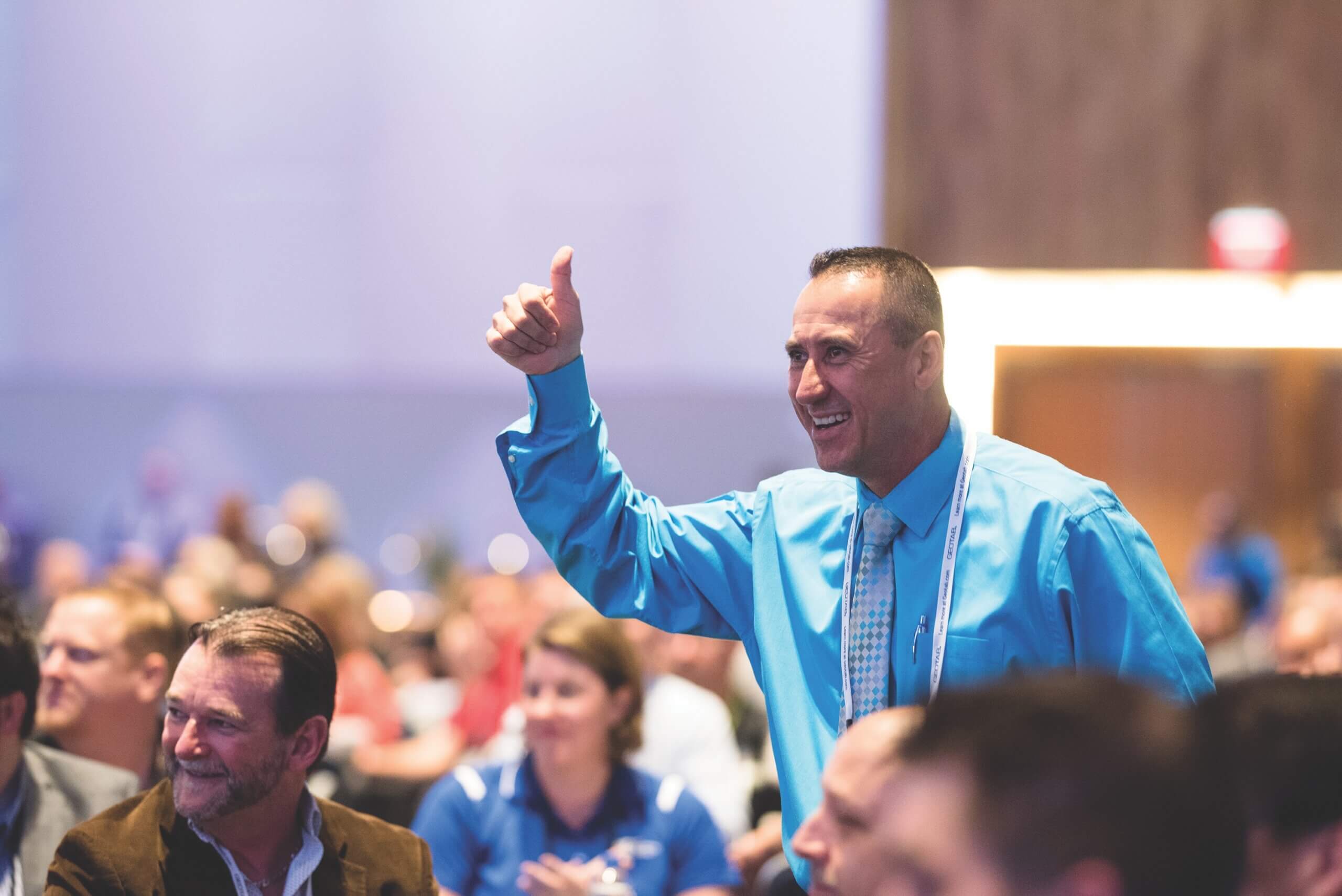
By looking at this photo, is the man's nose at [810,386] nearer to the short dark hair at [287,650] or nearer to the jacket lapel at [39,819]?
the short dark hair at [287,650]

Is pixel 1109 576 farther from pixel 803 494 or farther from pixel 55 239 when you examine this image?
pixel 55 239

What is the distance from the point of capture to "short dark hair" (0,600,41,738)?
220 cm

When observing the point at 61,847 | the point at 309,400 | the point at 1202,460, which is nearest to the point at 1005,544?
the point at 61,847

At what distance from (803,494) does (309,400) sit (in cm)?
647

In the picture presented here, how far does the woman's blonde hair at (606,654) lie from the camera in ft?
9.56

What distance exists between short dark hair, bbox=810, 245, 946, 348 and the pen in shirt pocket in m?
0.35

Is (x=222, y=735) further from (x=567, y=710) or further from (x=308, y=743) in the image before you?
(x=567, y=710)

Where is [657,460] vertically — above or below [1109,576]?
below

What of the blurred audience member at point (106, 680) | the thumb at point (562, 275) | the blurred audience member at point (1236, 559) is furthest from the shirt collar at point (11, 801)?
the blurred audience member at point (1236, 559)

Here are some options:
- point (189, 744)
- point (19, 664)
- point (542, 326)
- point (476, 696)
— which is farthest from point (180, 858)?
point (476, 696)

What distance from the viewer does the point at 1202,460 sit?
7.12 meters

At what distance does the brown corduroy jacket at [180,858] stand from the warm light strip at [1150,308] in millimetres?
5272

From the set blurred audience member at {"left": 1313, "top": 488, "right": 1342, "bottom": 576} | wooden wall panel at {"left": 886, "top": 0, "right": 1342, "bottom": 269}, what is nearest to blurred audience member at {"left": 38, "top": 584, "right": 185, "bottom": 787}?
blurred audience member at {"left": 1313, "top": 488, "right": 1342, "bottom": 576}

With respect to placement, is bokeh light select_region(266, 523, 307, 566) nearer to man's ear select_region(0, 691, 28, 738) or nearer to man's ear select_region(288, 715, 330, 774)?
man's ear select_region(0, 691, 28, 738)
